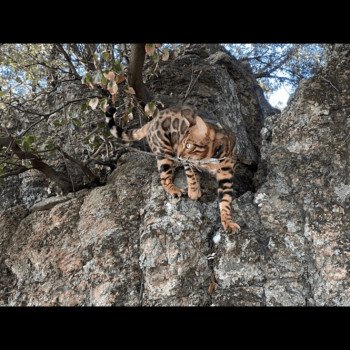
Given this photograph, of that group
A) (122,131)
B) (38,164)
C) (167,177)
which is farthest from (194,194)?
(38,164)

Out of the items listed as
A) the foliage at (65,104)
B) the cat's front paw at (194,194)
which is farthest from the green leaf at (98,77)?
the cat's front paw at (194,194)

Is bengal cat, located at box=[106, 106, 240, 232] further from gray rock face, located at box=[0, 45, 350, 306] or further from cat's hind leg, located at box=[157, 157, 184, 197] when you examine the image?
gray rock face, located at box=[0, 45, 350, 306]

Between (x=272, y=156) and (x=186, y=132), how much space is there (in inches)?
44.2

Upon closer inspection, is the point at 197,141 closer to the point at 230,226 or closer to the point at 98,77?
the point at 230,226

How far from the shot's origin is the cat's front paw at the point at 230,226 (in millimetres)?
5234

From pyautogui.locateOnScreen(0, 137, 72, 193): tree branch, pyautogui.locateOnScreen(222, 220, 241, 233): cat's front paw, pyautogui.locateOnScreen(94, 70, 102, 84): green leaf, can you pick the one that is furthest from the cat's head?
pyautogui.locateOnScreen(0, 137, 72, 193): tree branch

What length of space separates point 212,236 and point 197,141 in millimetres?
1176

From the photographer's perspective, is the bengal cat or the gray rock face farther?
the bengal cat

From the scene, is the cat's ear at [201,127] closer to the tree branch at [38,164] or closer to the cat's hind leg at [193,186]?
the cat's hind leg at [193,186]

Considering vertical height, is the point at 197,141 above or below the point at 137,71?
below

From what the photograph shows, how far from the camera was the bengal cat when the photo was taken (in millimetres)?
5711

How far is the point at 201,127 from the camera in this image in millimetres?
5738

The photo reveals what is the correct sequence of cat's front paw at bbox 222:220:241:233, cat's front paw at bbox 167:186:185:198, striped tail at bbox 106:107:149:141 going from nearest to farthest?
1. cat's front paw at bbox 222:220:241:233
2. cat's front paw at bbox 167:186:185:198
3. striped tail at bbox 106:107:149:141

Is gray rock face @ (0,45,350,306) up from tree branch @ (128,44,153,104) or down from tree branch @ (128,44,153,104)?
down
